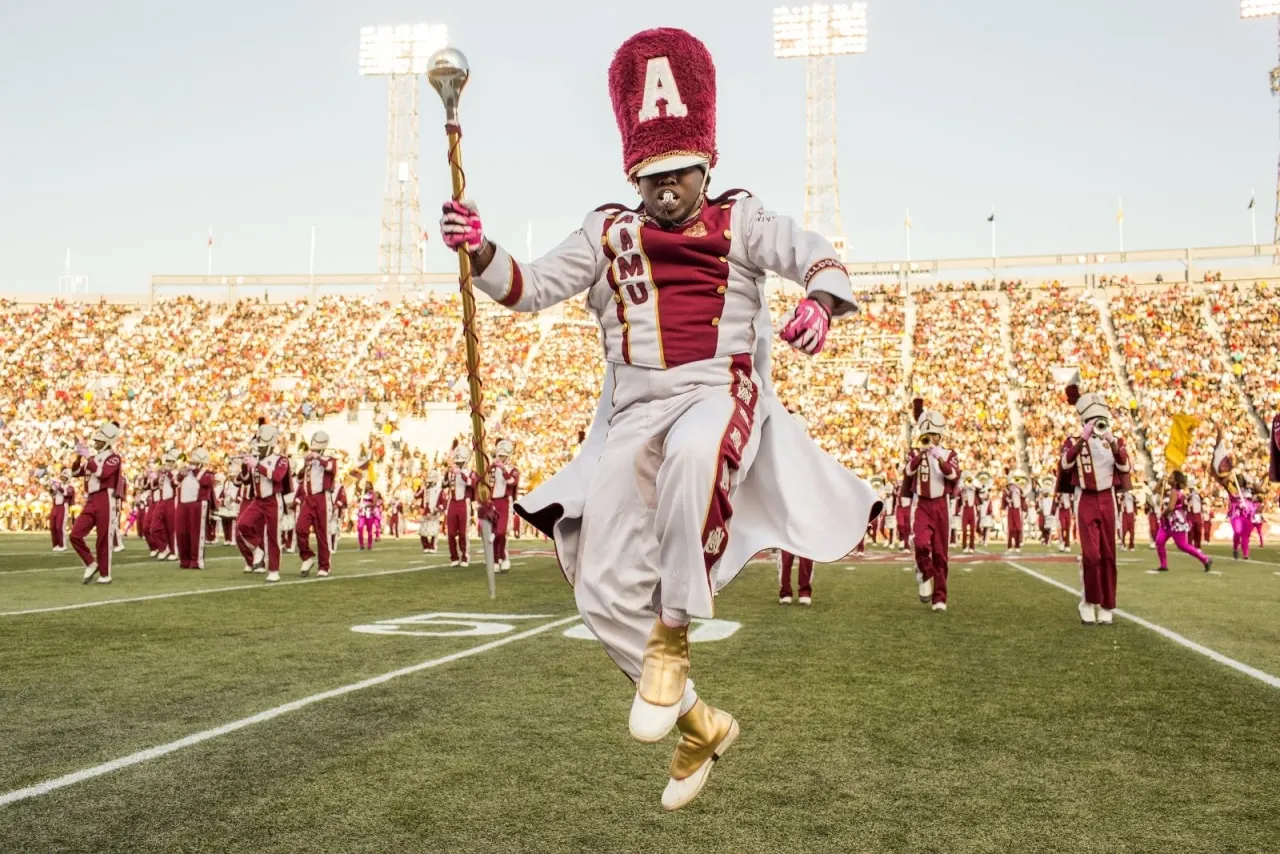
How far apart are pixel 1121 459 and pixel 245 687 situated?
8.06 meters

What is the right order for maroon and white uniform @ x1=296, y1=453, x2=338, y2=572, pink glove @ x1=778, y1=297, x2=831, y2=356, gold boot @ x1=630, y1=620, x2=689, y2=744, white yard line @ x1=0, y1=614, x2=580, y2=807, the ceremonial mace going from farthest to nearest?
maroon and white uniform @ x1=296, y1=453, x2=338, y2=572 → white yard line @ x1=0, y1=614, x2=580, y2=807 → the ceremonial mace → pink glove @ x1=778, y1=297, x2=831, y2=356 → gold boot @ x1=630, y1=620, x2=689, y2=744

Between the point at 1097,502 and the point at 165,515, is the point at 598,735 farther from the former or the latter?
the point at 165,515

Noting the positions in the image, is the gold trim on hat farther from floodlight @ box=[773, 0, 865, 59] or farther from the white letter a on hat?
floodlight @ box=[773, 0, 865, 59]

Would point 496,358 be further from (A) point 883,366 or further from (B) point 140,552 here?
(B) point 140,552

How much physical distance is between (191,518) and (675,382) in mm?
16002

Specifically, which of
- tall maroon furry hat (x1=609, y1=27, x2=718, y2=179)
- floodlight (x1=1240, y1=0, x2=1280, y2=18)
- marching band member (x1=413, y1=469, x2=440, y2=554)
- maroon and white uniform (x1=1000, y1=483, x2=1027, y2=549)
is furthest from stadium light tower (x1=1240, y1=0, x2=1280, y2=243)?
tall maroon furry hat (x1=609, y1=27, x2=718, y2=179)

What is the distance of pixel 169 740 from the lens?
5.12m

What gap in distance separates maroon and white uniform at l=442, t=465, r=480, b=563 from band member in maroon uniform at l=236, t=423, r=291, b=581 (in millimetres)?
3504

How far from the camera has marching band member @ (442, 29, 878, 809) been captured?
3158 millimetres

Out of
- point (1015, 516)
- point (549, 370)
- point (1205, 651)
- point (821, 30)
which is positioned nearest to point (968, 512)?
point (1015, 516)

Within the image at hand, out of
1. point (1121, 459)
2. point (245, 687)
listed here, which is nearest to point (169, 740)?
point (245, 687)

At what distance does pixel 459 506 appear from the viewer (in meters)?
18.8

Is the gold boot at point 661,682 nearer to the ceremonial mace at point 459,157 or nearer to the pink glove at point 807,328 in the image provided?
the ceremonial mace at point 459,157

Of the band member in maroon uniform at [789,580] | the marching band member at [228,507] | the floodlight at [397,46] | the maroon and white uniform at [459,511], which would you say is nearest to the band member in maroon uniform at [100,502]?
the maroon and white uniform at [459,511]
